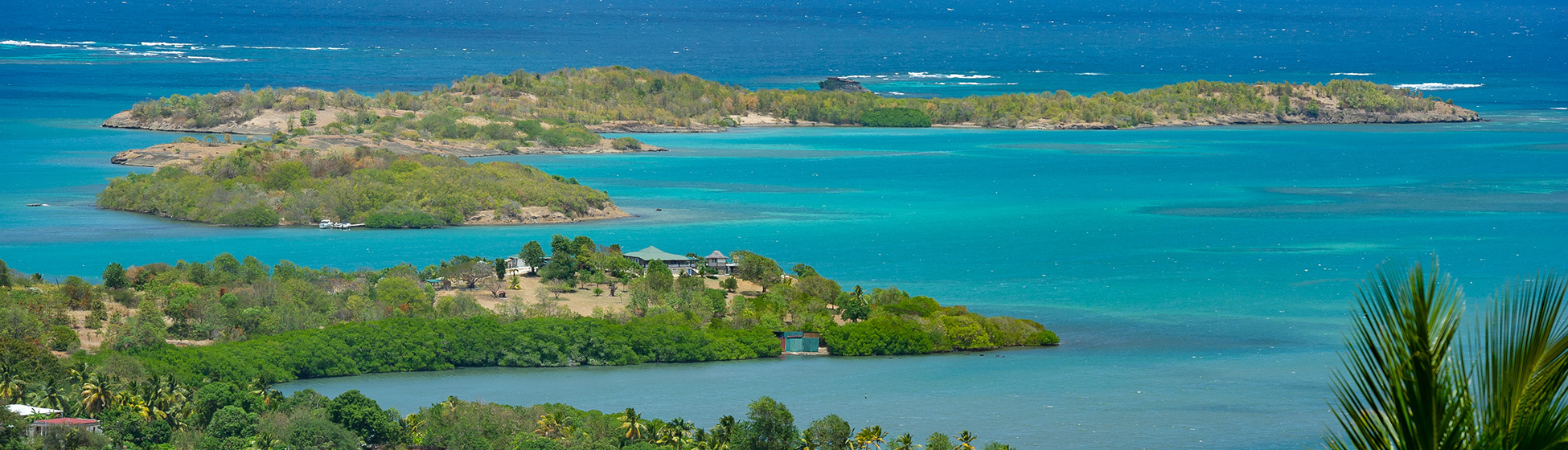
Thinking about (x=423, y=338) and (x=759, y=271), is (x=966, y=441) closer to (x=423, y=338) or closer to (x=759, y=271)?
(x=423, y=338)

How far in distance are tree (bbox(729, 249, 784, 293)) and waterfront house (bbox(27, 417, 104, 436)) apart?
2807 cm

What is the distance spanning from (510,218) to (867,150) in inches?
A: 2093

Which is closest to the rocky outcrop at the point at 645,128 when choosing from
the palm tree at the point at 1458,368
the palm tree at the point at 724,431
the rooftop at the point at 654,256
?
the rooftop at the point at 654,256

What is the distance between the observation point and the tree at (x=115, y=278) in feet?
173

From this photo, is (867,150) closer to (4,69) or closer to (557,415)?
(557,415)

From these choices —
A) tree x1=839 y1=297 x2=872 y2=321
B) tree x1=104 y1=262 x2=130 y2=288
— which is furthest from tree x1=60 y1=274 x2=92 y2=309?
tree x1=839 y1=297 x2=872 y2=321

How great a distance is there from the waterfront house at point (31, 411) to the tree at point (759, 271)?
28005 mm

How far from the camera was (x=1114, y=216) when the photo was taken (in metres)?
90.6

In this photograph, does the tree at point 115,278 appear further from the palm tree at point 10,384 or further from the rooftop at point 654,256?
the rooftop at point 654,256

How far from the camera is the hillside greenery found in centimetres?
13100

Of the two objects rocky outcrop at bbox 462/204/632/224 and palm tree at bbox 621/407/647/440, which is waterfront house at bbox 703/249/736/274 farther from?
palm tree at bbox 621/407/647/440

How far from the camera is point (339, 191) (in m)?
82.6

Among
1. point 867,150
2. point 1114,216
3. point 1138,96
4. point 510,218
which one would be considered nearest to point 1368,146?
point 1138,96

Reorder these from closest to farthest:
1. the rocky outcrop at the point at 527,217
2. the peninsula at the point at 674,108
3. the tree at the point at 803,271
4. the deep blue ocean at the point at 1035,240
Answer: the deep blue ocean at the point at 1035,240 → the tree at the point at 803,271 → the rocky outcrop at the point at 527,217 → the peninsula at the point at 674,108
